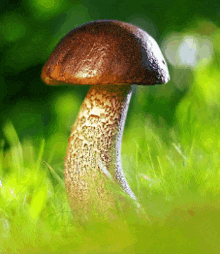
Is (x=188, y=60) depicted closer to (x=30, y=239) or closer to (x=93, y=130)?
(x=93, y=130)

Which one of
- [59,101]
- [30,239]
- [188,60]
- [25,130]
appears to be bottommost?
[25,130]

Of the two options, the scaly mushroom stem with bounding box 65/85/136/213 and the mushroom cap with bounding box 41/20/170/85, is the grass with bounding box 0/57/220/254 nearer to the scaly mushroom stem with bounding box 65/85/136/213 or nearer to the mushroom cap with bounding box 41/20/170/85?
the scaly mushroom stem with bounding box 65/85/136/213

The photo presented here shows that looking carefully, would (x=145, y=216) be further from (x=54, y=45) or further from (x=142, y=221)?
(x=54, y=45)

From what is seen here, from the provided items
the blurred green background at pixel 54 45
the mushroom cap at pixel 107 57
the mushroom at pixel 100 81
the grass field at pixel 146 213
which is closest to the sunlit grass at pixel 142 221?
the grass field at pixel 146 213

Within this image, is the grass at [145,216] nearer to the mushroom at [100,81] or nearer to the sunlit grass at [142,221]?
the sunlit grass at [142,221]

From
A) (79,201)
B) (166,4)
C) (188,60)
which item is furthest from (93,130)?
(166,4)

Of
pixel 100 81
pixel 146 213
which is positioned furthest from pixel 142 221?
pixel 100 81

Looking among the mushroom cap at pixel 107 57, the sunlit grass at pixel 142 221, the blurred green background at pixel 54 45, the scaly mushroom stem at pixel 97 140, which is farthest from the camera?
the blurred green background at pixel 54 45

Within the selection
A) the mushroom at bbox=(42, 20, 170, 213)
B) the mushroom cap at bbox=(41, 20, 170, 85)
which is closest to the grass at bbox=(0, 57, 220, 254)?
the mushroom at bbox=(42, 20, 170, 213)
